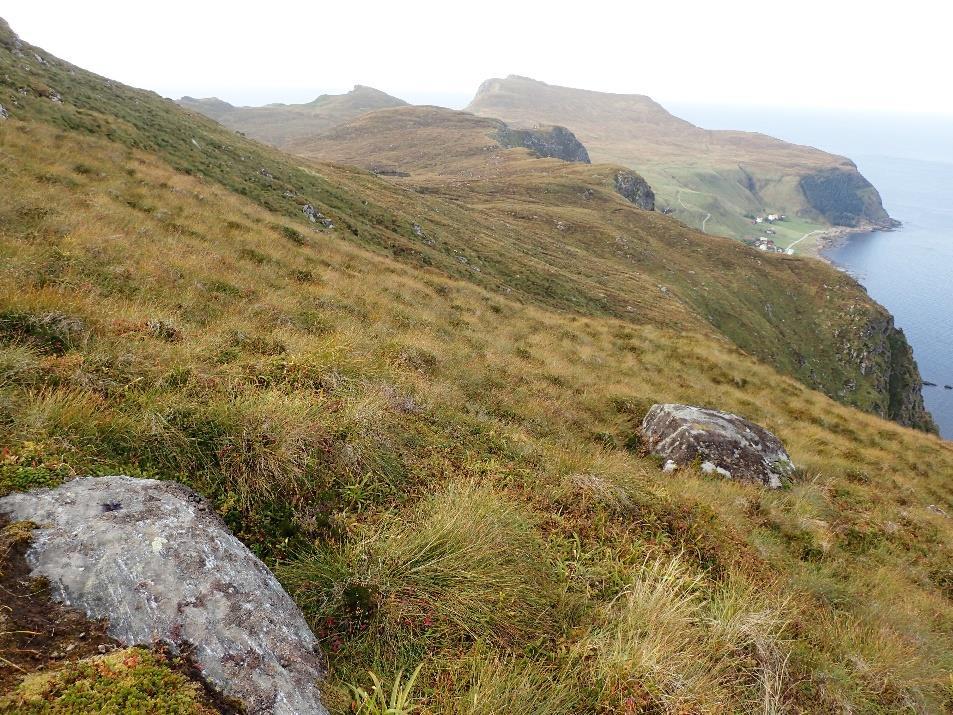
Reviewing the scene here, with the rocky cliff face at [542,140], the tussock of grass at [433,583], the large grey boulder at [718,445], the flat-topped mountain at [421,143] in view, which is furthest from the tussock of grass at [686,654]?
the rocky cliff face at [542,140]

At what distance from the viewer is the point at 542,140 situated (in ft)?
602

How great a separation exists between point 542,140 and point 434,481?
200m

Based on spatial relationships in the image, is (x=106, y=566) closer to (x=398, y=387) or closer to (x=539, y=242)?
(x=398, y=387)

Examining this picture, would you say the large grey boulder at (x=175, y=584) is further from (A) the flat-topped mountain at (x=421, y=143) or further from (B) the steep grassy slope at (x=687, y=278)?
(A) the flat-topped mountain at (x=421, y=143)

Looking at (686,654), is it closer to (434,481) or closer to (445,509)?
(445,509)

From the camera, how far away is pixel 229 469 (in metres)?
4.76

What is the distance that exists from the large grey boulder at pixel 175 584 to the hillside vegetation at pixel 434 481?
27 cm

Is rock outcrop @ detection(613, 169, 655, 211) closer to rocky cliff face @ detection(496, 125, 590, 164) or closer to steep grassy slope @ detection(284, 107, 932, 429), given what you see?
steep grassy slope @ detection(284, 107, 932, 429)

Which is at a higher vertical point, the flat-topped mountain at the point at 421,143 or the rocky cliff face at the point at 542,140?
the rocky cliff face at the point at 542,140

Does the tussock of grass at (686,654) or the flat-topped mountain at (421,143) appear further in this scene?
the flat-topped mountain at (421,143)

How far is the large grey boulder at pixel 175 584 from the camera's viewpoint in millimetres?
2869

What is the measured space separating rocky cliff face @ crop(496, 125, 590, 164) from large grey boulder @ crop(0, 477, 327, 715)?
16597cm

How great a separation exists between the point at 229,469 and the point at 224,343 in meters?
3.86

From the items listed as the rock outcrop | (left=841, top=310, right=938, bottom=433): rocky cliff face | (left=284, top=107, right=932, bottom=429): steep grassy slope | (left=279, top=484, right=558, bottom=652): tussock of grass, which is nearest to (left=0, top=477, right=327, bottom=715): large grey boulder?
(left=279, top=484, right=558, bottom=652): tussock of grass
